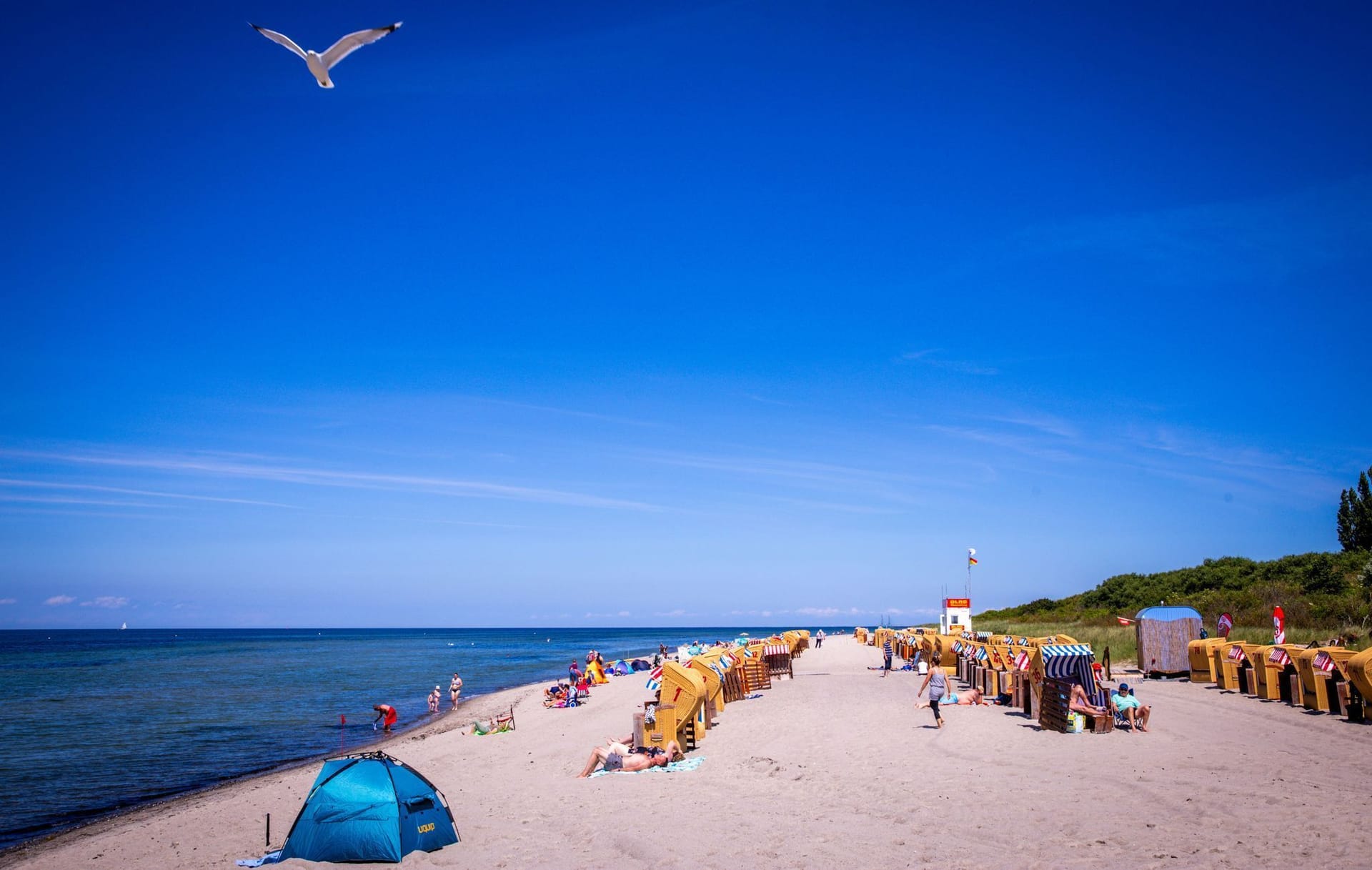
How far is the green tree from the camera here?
53031mm

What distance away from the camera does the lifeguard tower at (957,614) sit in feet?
119

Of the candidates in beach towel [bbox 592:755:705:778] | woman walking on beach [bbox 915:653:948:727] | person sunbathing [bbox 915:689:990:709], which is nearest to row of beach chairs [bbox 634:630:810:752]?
beach towel [bbox 592:755:705:778]

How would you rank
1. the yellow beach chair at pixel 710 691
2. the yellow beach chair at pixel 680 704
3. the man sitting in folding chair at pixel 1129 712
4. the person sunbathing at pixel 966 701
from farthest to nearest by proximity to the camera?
1. the person sunbathing at pixel 966 701
2. the yellow beach chair at pixel 710 691
3. the man sitting in folding chair at pixel 1129 712
4. the yellow beach chair at pixel 680 704

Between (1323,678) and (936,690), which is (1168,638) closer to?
(1323,678)

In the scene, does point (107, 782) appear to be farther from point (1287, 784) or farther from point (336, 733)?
point (1287, 784)

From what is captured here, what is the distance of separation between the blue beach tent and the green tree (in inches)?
2410

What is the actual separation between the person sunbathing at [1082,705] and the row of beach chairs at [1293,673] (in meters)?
3.99

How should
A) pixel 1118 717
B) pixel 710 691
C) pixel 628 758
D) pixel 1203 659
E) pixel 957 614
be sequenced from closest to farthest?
pixel 628 758
pixel 1118 717
pixel 710 691
pixel 1203 659
pixel 957 614

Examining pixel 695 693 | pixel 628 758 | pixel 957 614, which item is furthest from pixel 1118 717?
pixel 957 614

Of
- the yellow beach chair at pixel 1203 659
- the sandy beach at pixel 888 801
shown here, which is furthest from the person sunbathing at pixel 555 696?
the yellow beach chair at pixel 1203 659

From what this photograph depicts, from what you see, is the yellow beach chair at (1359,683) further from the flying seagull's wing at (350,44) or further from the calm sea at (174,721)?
the calm sea at (174,721)

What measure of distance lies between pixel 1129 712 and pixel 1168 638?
31.8 ft

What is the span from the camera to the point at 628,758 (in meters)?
12.0

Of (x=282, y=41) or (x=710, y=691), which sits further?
(x=710, y=691)
